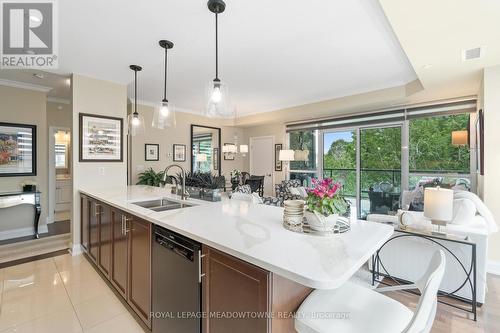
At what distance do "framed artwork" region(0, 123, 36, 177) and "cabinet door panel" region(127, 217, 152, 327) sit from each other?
3.51 meters

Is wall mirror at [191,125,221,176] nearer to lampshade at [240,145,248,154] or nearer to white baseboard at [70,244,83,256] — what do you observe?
lampshade at [240,145,248,154]

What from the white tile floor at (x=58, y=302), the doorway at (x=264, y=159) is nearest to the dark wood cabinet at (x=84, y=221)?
the white tile floor at (x=58, y=302)

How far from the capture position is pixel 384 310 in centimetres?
113

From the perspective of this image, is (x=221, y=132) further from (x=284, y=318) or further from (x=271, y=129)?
(x=284, y=318)

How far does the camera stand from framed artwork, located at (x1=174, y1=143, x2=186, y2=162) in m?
6.23

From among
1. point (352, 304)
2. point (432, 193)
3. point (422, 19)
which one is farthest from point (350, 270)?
point (422, 19)

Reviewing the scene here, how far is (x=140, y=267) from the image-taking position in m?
1.88

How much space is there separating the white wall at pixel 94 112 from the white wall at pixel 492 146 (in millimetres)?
4816

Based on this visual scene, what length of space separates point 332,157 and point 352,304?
17.2 feet

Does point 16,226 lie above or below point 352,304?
below

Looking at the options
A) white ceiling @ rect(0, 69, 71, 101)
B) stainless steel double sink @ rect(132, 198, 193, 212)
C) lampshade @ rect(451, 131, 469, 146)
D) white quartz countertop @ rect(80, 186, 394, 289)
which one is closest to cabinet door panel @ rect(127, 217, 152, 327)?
white quartz countertop @ rect(80, 186, 394, 289)

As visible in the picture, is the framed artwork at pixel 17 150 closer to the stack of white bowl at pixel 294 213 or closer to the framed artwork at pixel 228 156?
the framed artwork at pixel 228 156

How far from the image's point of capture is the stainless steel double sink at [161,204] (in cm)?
250

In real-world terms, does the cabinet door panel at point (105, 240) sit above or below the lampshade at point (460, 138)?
below
